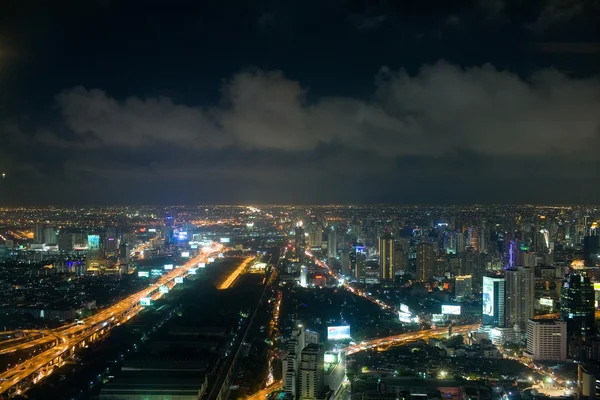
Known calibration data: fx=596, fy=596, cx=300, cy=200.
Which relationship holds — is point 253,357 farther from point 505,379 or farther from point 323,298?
point 323,298

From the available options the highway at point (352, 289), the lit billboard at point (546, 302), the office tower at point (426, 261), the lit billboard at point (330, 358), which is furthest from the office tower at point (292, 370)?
the office tower at point (426, 261)

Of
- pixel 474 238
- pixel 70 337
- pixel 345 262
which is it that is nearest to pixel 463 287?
pixel 474 238

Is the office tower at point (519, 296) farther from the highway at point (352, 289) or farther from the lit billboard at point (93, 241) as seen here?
the lit billboard at point (93, 241)

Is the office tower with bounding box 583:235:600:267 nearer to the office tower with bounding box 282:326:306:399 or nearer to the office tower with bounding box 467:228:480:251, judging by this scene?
the office tower with bounding box 467:228:480:251

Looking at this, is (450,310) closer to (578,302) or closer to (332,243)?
(578,302)

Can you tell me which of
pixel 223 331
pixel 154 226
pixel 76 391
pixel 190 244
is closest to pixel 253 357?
pixel 223 331
